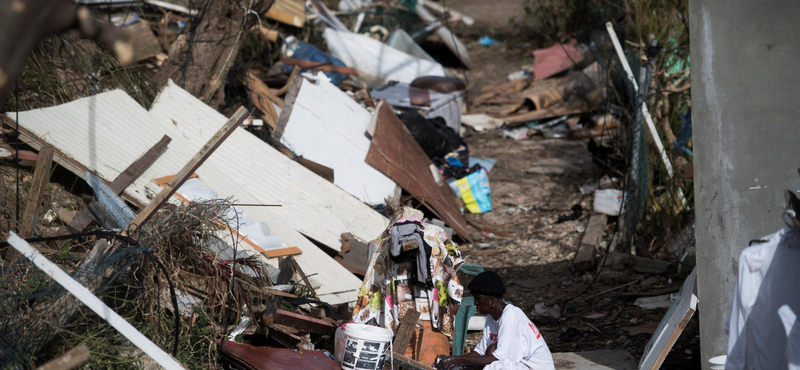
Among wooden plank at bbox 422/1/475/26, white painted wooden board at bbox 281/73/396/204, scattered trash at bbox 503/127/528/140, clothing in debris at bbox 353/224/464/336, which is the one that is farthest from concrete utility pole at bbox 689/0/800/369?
wooden plank at bbox 422/1/475/26

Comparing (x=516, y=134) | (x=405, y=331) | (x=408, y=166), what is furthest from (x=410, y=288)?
(x=516, y=134)

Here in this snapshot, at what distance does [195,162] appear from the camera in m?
3.90

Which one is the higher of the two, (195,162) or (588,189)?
(588,189)

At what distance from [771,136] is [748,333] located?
4.65 feet

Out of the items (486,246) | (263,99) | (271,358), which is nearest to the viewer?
(271,358)

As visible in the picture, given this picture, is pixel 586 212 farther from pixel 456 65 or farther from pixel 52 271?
pixel 456 65

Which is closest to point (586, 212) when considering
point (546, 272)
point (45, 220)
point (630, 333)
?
point (546, 272)

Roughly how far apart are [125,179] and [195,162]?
217cm

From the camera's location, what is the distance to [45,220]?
5.41 meters

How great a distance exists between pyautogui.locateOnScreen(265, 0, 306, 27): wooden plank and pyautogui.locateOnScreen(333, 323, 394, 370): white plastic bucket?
8529 millimetres

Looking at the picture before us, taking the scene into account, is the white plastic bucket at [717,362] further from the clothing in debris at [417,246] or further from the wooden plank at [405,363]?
the clothing in debris at [417,246]

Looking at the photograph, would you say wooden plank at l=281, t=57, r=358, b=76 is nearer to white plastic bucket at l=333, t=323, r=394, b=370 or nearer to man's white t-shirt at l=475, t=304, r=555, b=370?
white plastic bucket at l=333, t=323, r=394, b=370

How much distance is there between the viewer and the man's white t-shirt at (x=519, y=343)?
152 inches

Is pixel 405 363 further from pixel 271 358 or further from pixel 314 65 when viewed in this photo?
pixel 314 65
